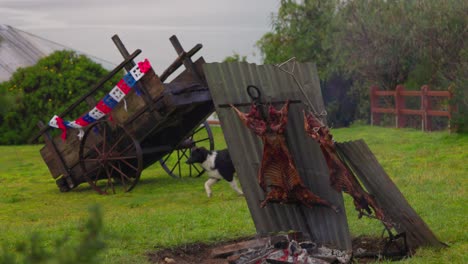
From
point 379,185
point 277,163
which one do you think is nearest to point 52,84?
point 277,163

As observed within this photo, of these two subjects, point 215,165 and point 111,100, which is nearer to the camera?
point 215,165

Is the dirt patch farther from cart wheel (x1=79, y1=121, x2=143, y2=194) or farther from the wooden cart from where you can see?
cart wheel (x1=79, y1=121, x2=143, y2=194)

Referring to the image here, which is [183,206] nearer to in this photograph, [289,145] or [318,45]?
[289,145]

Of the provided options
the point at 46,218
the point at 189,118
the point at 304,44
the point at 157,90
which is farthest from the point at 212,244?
the point at 304,44

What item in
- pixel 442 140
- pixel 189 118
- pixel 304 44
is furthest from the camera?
pixel 304 44

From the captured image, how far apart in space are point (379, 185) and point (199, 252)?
1.92m

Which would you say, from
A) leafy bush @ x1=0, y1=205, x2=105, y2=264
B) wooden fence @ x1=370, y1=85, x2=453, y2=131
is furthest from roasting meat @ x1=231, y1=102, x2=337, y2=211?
wooden fence @ x1=370, y1=85, x2=453, y2=131

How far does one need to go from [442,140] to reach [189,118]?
7612 millimetres

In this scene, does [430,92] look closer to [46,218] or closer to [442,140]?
[442,140]

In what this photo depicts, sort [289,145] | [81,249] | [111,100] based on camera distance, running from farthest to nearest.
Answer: [111,100]
[289,145]
[81,249]

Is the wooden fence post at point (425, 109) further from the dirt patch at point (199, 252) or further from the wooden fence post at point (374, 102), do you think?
the dirt patch at point (199, 252)

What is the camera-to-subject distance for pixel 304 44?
29.7 m

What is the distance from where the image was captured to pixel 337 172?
5934 millimetres

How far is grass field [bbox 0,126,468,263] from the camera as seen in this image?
7.34 meters
